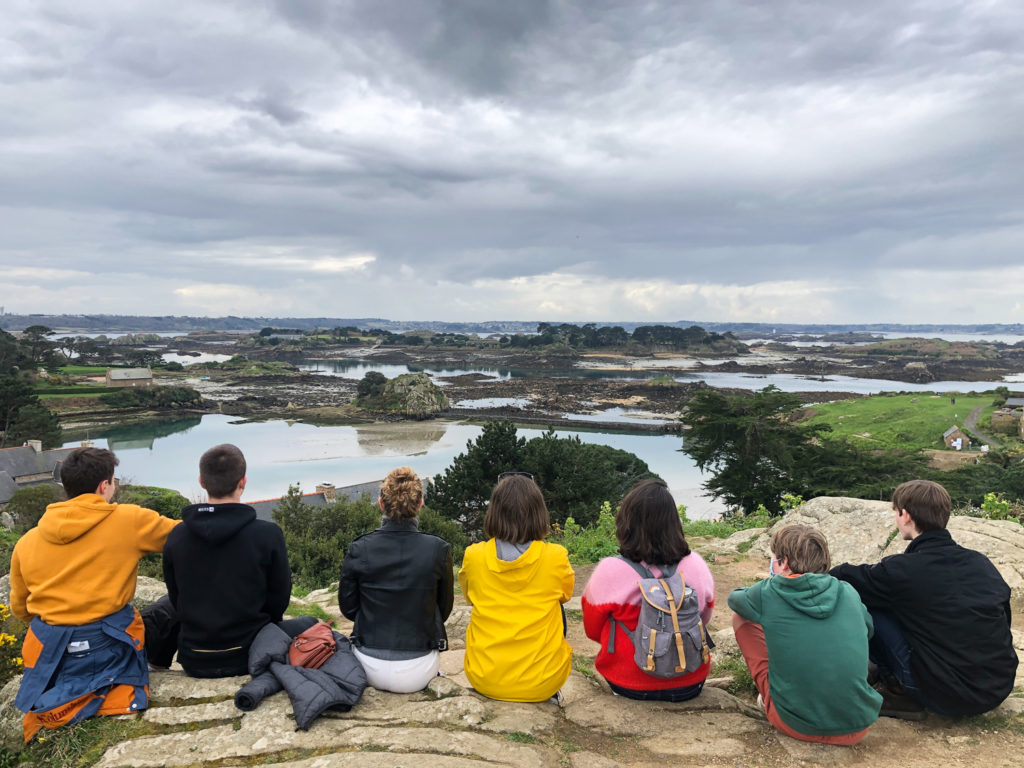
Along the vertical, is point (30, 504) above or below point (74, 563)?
below

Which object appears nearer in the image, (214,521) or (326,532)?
(214,521)

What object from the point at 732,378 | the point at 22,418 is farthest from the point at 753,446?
the point at 732,378

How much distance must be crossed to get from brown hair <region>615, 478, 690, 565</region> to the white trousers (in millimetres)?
1251

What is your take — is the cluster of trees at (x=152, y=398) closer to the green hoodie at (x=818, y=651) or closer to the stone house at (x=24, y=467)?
the stone house at (x=24, y=467)

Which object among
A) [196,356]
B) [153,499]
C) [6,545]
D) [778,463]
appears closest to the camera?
[6,545]

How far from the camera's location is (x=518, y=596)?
2975 millimetres

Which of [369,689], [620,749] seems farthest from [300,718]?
[620,749]

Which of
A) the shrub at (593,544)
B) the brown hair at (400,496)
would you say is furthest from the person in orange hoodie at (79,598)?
the shrub at (593,544)

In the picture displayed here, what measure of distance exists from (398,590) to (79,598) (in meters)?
1.51

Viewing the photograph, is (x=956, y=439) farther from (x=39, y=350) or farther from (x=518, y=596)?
(x=39, y=350)

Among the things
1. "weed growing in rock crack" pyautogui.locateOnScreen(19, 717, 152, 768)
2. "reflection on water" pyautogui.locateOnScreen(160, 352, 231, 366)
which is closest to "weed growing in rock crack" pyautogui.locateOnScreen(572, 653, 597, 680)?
"weed growing in rock crack" pyautogui.locateOnScreen(19, 717, 152, 768)

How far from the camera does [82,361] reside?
8462cm

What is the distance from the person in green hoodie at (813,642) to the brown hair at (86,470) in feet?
10.4

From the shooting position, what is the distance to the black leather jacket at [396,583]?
3.05 meters
